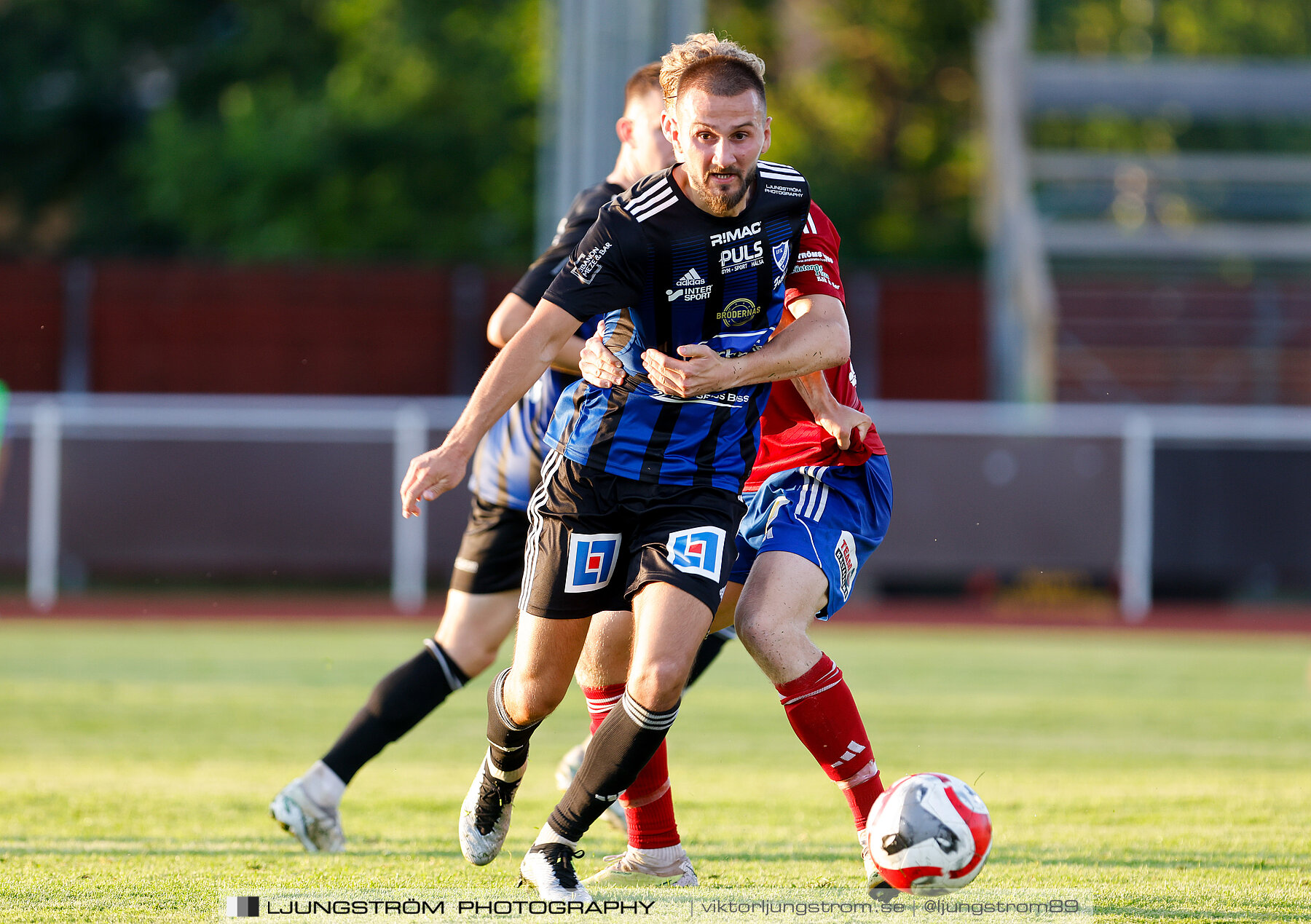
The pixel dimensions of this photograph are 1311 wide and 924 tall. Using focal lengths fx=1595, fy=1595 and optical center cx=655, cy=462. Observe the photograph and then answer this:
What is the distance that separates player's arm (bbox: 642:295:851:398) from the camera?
377 cm

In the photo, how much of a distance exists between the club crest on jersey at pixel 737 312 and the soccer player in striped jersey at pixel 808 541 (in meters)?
0.19

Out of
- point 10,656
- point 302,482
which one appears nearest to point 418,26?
point 302,482

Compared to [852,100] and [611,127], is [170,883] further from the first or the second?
[852,100]

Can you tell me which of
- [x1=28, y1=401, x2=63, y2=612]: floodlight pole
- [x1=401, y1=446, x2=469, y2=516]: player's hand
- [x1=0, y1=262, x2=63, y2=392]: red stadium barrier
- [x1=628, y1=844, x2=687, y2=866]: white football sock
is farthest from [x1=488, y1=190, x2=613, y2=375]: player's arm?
[x1=0, y1=262, x2=63, y2=392]: red stadium barrier

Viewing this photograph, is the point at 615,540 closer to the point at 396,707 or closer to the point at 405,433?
the point at 396,707

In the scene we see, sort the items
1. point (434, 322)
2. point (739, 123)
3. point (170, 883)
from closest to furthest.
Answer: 1. point (739, 123)
2. point (170, 883)
3. point (434, 322)

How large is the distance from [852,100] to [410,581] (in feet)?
52.6

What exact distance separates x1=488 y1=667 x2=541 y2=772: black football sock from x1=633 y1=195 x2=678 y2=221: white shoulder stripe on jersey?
1.24 meters

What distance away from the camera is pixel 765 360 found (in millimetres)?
3846

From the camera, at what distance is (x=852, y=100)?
28031 millimetres

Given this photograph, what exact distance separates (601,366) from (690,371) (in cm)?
32

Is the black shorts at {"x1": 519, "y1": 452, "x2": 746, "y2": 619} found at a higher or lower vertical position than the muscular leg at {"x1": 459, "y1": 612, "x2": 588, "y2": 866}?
higher

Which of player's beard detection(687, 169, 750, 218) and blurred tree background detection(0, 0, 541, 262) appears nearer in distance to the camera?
player's beard detection(687, 169, 750, 218)

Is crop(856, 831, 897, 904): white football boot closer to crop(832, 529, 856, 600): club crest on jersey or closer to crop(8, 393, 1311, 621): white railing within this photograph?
crop(832, 529, 856, 600): club crest on jersey
